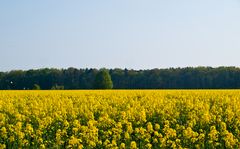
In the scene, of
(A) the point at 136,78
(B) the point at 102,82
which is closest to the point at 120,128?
(B) the point at 102,82

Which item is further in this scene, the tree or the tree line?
the tree line

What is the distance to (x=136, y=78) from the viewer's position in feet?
250

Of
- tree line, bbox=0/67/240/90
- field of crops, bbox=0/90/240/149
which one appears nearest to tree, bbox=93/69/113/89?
tree line, bbox=0/67/240/90

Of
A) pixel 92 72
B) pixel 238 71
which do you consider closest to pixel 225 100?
pixel 238 71

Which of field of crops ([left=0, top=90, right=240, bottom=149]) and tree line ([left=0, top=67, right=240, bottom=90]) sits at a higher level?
tree line ([left=0, top=67, right=240, bottom=90])

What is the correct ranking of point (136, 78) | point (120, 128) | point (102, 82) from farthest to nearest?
point (136, 78), point (102, 82), point (120, 128)

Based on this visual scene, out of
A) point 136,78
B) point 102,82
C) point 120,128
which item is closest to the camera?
point 120,128

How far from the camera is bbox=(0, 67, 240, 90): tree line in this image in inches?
2643

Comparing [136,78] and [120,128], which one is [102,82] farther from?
[120,128]

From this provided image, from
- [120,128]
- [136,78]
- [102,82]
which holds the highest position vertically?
[136,78]

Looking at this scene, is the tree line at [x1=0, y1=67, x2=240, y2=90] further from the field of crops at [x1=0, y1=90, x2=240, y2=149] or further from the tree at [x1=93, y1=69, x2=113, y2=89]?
the field of crops at [x1=0, y1=90, x2=240, y2=149]

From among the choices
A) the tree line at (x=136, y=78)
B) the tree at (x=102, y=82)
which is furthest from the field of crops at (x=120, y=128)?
the tree line at (x=136, y=78)

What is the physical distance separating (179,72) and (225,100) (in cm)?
5662

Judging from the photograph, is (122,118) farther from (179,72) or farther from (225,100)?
(179,72)
